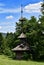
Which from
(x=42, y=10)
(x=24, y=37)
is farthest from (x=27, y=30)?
(x=42, y=10)

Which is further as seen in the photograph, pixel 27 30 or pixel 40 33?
pixel 27 30

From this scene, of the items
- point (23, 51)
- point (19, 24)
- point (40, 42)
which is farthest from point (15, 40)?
point (40, 42)

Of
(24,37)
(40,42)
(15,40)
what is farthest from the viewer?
Answer: (15,40)

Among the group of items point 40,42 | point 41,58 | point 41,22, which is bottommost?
point 41,58

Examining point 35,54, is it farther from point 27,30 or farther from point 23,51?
point 27,30

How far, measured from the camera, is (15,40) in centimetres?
5444

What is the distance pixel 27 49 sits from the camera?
46.7 metres

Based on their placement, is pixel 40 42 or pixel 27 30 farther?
pixel 27 30

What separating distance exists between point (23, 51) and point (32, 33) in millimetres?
4155

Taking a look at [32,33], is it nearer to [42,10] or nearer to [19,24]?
[42,10]

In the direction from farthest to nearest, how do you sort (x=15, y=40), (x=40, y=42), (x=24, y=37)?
1. (x=15, y=40)
2. (x=24, y=37)
3. (x=40, y=42)

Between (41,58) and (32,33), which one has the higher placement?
(32,33)

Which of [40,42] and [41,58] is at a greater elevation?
[40,42]

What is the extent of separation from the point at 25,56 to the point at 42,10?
30.6ft
